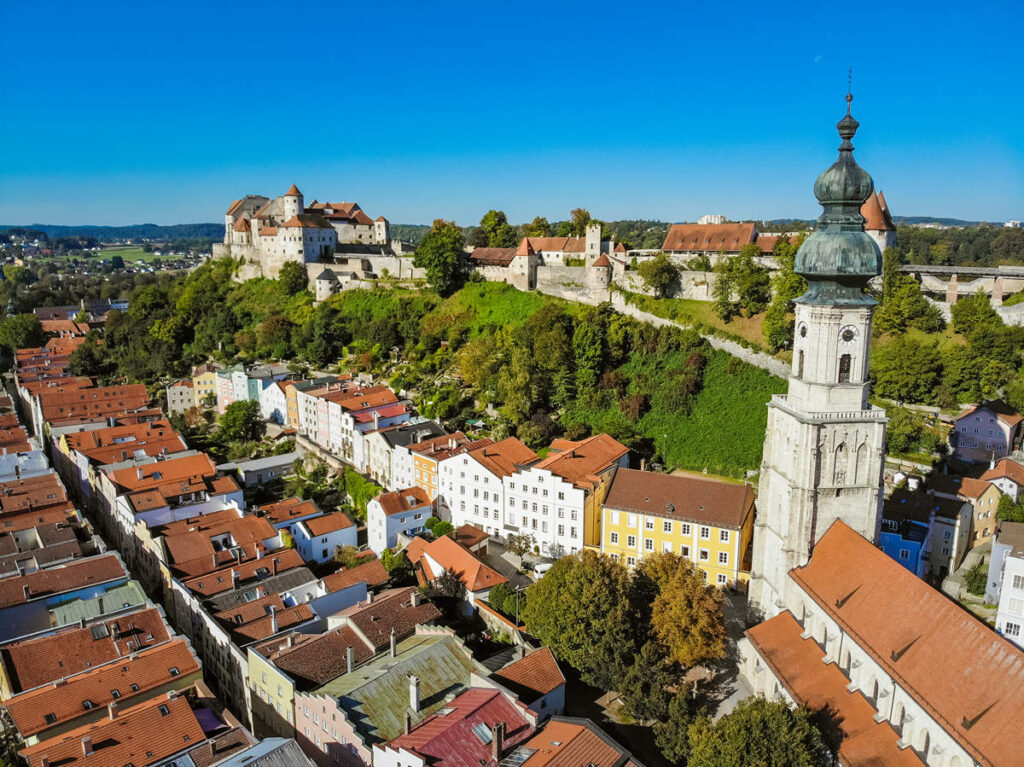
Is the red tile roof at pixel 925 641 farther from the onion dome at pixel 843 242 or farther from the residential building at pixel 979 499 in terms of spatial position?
the residential building at pixel 979 499

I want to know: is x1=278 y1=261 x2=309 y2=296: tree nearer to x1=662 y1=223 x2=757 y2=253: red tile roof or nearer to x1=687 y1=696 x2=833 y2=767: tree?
x1=662 y1=223 x2=757 y2=253: red tile roof

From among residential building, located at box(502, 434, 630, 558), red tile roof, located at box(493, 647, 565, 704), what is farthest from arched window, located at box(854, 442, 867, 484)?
residential building, located at box(502, 434, 630, 558)

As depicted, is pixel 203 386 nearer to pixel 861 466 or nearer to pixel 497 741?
pixel 497 741

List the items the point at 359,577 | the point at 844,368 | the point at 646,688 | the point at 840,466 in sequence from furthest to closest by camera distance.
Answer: the point at 359,577, the point at 646,688, the point at 840,466, the point at 844,368

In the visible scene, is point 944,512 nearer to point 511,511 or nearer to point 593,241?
point 511,511

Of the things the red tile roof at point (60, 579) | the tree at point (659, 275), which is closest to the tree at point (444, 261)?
the tree at point (659, 275)

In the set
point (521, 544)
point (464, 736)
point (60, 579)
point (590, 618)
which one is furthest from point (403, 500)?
point (464, 736)

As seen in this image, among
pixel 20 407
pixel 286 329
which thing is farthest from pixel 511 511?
pixel 20 407
